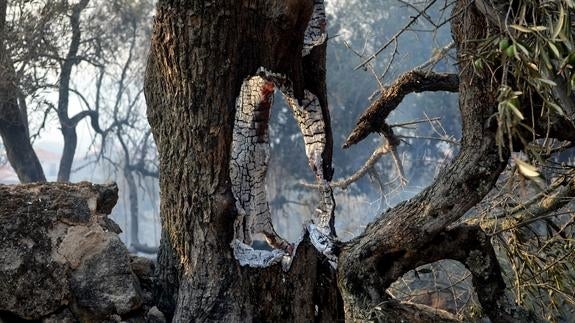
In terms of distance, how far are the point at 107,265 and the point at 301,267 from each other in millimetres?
999

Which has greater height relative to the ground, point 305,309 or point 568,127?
point 568,127

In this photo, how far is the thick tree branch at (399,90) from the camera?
4.44 metres

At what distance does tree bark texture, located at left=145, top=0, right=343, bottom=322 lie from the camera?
3.74m

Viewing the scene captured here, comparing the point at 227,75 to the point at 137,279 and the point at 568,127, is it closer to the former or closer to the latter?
the point at 137,279

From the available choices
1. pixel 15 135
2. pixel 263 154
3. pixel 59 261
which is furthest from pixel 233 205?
pixel 15 135

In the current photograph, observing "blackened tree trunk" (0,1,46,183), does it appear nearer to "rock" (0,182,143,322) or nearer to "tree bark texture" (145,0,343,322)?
"rock" (0,182,143,322)

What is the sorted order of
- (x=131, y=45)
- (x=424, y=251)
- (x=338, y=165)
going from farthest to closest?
1. (x=338, y=165)
2. (x=131, y=45)
3. (x=424, y=251)

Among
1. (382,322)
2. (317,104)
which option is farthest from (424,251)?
(317,104)

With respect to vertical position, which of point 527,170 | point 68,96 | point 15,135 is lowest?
point 527,170

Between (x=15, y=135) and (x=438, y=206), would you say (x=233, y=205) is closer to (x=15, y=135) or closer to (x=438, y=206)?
(x=438, y=206)

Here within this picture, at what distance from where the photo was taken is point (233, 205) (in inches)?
150

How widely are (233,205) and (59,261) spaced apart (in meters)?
0.92

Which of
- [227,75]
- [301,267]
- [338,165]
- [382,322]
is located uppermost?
[338,165]

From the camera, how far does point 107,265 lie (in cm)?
392
